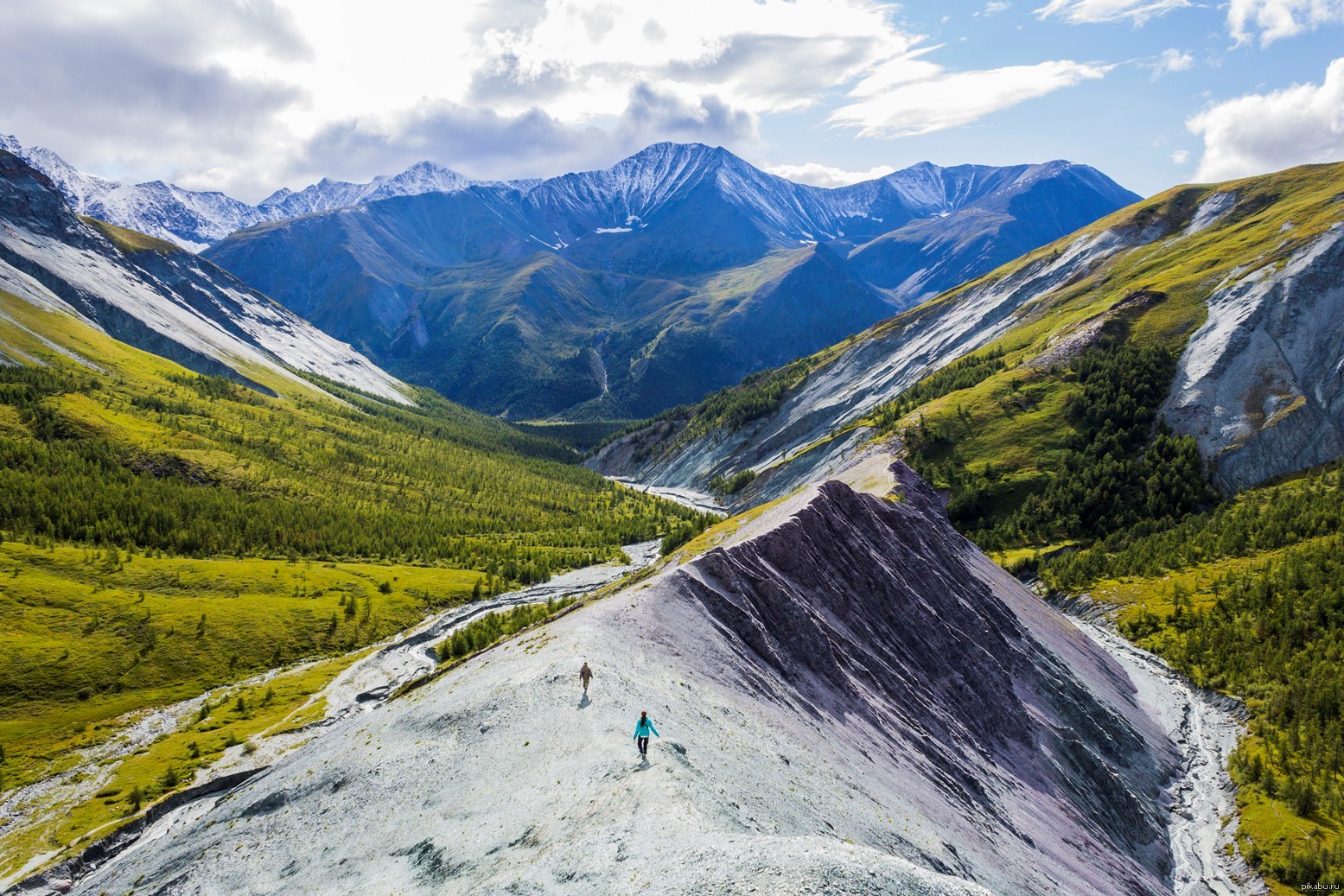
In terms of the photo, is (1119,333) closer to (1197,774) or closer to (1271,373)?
(1271,373)

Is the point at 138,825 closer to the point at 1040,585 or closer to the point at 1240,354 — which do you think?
the point at 1040,585

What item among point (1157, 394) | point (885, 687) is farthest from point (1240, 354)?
point (885, 687)

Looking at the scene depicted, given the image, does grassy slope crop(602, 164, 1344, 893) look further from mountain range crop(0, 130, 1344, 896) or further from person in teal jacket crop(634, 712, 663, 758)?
person in teal jacket crop(634, 712, 663, 758)

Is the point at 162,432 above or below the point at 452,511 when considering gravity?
above

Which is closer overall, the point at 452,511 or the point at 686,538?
the point at 686,538

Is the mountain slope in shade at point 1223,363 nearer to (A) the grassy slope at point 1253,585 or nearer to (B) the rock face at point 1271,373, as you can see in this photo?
(B) the rock face at point 1271,373

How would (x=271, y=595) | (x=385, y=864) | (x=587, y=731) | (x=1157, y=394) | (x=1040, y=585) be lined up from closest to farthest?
(x=385, y=864)
(x=587, y=731)
(x=271, y=595)
(x=1040, y=585)
(x=1157, y=394)

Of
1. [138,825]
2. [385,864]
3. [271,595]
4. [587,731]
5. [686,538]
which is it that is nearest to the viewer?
[385,864]
